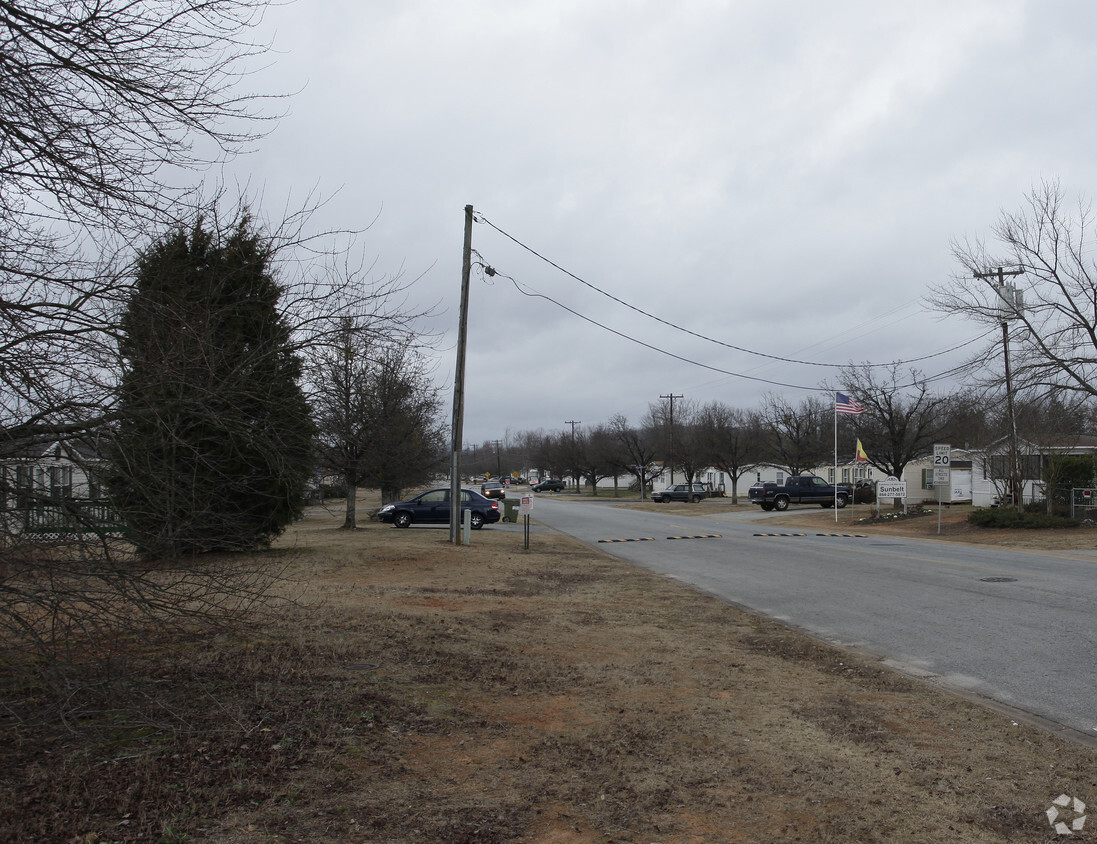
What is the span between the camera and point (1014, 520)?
27.7m

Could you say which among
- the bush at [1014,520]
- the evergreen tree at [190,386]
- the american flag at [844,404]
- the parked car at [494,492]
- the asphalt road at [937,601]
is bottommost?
the asphalt road at [937,601]

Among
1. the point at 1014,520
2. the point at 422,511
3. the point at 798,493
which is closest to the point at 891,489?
the point at 1014,520

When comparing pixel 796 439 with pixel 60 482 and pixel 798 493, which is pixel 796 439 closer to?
pixel 798 493

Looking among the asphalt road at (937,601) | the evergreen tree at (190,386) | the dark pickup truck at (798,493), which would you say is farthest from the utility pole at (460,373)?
the dark pickup truck at (798,493)

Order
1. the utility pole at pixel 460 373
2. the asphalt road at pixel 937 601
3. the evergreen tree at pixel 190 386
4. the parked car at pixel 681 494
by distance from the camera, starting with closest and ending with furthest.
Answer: the evergreen tree at pixel 190 386 < the asphalt road at pixel 937 601 < the utility pole at pixel 460 373 < the parked car at pixel 681 494

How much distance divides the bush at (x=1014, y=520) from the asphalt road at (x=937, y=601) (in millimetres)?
5709

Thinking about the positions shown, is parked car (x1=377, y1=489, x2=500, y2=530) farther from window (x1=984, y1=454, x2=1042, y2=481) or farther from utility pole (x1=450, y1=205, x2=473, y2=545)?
window (x1=984, y1=454, x2=1042, y2=481)

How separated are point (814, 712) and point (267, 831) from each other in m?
4.22

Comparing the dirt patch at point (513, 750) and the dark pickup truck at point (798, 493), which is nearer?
the dirt patch at point (513, 750)

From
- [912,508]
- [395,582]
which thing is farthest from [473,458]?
[395,582]

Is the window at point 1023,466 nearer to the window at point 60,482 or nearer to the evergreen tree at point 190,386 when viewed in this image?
the evergreen tree at point 190,386

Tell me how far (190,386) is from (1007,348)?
30336 mm

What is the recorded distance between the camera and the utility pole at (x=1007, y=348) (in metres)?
28.1

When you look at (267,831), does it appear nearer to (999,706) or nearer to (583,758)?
(583,758)
